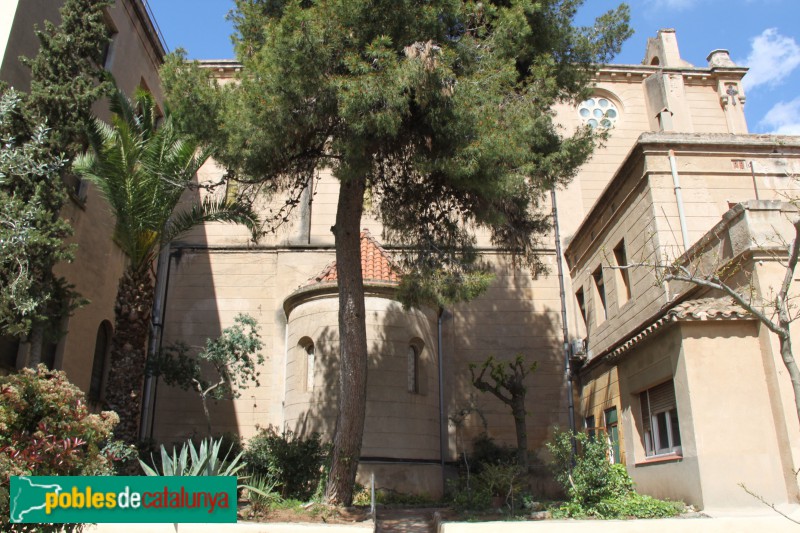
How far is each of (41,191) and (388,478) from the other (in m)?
9.48

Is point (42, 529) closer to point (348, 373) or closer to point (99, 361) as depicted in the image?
point (348, 373)

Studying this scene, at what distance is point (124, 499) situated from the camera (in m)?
5.56

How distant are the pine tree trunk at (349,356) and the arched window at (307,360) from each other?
5.42 metres

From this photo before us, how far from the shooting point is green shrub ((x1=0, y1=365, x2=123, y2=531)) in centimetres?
661

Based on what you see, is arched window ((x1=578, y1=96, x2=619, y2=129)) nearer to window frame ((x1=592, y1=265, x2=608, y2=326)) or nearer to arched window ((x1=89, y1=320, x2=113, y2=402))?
window frame ((x1=592, y1=265, x2=608, y2=326))

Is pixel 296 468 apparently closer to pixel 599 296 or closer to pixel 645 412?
pixel 645 412

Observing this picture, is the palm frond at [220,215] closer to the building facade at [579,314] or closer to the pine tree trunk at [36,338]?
the building facade at [579,314]

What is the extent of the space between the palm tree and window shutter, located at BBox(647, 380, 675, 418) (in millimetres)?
9647

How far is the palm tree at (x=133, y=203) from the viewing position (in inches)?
450

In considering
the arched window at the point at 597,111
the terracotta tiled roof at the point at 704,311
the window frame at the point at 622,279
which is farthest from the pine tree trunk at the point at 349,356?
the arched window at the point at 597,111

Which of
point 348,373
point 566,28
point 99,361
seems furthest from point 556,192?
point 99,361

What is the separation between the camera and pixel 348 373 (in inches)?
431

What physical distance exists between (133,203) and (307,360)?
21.8 ft

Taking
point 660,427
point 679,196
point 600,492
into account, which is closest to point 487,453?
point 660,427
